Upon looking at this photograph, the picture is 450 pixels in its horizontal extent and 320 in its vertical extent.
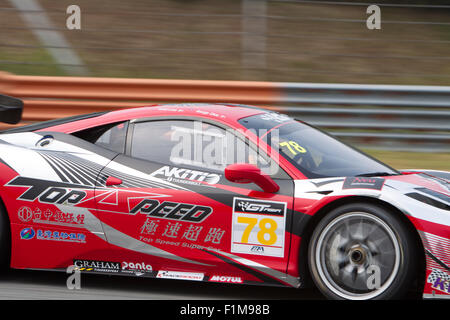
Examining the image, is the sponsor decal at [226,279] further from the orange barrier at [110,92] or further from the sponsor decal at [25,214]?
the orange barrier at [110,92]

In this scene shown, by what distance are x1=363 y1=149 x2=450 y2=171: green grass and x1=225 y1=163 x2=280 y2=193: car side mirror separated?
4.02 metres

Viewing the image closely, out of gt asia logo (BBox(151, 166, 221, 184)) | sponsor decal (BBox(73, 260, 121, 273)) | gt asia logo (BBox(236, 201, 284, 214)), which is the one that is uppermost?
gt asia logo (BBox(151, 166, 221, 184))

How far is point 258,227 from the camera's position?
172 inches

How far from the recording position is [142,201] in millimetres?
4574

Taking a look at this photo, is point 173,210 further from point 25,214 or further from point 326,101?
point 326,101

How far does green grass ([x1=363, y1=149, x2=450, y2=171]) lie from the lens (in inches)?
318

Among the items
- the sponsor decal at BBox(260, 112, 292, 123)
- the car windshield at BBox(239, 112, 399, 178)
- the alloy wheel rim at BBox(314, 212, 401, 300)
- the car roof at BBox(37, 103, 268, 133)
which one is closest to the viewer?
the alloy wheel rim at BBox(314, 212, 401, 300)

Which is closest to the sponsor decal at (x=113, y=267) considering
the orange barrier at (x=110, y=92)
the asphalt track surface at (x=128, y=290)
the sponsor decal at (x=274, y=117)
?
the asphalt track surface at (x=128, y=290)

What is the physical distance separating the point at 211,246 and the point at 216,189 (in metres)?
0.37

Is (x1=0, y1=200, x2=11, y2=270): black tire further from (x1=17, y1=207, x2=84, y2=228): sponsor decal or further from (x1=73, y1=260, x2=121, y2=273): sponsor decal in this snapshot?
(x1=73, y1=260, x2=121, y2=273): sponsor decal

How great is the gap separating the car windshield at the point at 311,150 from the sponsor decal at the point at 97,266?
4.35ft
